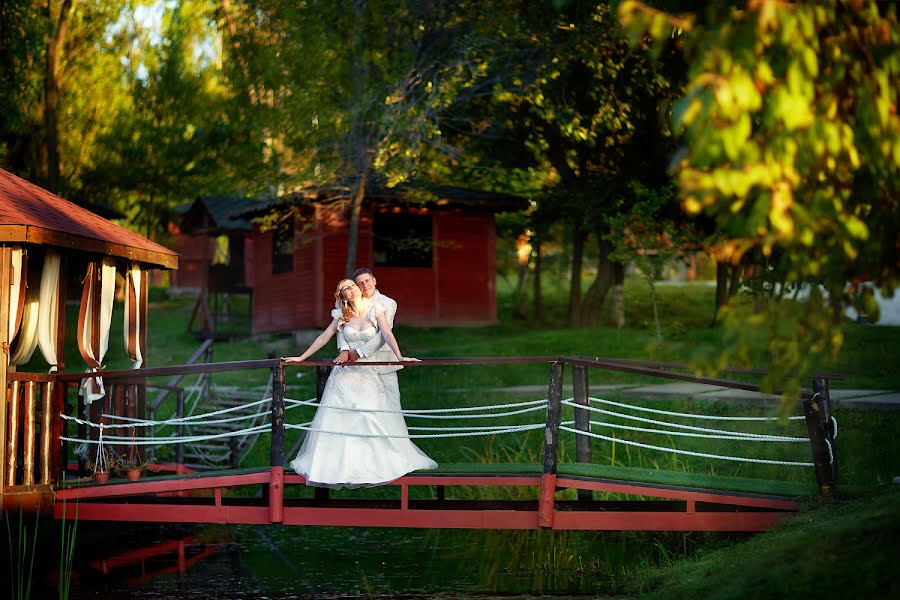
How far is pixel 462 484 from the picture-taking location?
32.3ft

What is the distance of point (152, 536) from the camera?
45.1 ft

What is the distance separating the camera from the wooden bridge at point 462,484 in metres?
9.21

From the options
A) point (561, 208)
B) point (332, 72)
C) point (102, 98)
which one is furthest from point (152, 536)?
point (102, 98)

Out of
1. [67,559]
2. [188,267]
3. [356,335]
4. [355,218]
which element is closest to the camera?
[67,559]

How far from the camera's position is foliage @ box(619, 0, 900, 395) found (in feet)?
14.8

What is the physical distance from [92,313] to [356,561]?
377 cm

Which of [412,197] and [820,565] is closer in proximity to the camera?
[820,565]

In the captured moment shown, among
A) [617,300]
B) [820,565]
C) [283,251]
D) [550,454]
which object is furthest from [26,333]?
[617,300]

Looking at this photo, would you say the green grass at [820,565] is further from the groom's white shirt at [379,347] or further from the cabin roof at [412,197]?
the cabin roof at [412,197]

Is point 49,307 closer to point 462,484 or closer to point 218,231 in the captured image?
point 462,484

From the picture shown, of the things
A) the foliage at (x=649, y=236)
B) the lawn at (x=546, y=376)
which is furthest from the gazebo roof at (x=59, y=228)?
the foliage at (x=649, y=236)

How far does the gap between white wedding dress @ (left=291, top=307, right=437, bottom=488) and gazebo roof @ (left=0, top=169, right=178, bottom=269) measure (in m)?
2.72

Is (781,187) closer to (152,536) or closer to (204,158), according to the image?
(152,536)

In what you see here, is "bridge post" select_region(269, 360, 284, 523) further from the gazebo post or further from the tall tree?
the tall tree
